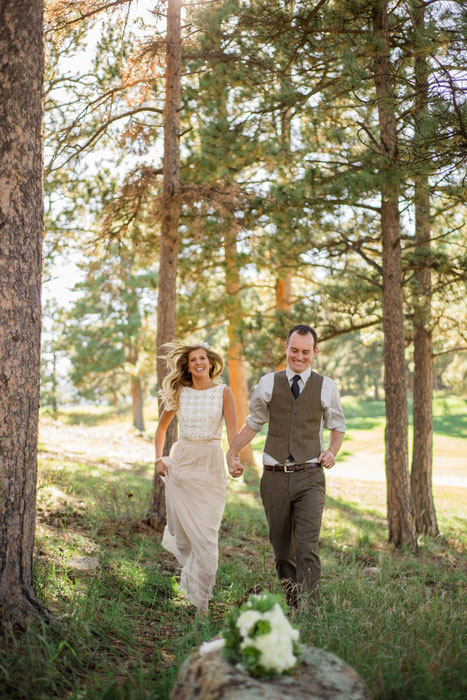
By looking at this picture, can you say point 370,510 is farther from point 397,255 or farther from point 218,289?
point 218,289

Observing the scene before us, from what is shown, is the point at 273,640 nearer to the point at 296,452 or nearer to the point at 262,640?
the point at 262,640

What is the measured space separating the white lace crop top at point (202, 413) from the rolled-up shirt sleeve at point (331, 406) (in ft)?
3.67

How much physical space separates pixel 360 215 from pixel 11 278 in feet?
27.5

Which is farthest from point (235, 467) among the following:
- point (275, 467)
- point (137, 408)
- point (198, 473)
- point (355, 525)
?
point (137, 408)

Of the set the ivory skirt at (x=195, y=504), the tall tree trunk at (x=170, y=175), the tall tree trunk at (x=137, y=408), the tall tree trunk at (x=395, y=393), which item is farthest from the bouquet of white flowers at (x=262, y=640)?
the tall tree trunk at (x=137, y=408)

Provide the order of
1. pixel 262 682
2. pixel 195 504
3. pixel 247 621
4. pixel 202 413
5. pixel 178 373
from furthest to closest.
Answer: pixel 178 373, pixel 202 413, pixel 195 504, pixel 247 621, pixel 262 682

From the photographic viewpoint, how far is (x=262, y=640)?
2588 millimetres

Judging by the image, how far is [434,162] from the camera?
5.76 m

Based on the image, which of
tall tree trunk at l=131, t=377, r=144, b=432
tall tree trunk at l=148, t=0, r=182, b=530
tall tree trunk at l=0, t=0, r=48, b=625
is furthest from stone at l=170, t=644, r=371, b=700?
tall tree trunk at l=131, t=377, r=144, b=432

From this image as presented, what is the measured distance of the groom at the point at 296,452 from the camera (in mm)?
5340

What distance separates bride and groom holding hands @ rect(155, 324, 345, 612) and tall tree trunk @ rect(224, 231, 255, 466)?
22.8 feet

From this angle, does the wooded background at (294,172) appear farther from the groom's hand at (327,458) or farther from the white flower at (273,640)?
the white flower at (273,640)

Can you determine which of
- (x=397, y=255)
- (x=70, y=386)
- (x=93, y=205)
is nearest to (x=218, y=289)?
(x=93, y=205)

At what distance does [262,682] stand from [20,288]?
2.84 metres
